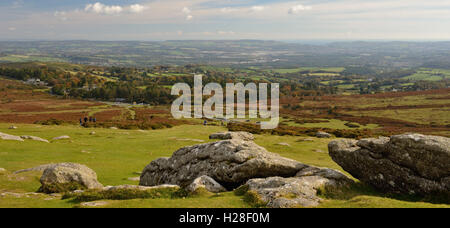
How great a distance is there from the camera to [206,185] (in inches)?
797

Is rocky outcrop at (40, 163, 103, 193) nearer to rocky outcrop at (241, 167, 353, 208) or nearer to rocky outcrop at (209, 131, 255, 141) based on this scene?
rocky outcrop at (241, 167, 353, 208)

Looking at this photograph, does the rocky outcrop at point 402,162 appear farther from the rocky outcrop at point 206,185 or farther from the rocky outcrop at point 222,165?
the rocky outcrop at point 206,185

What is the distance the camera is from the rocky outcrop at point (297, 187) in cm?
1540

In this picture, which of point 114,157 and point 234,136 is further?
point 234,136

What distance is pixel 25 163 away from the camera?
99.8 feet

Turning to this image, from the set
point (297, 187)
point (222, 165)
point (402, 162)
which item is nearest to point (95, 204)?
point (222, 165)

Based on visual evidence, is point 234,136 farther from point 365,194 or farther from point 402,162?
point 402,162

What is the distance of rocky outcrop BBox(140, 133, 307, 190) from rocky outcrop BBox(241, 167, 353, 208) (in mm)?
2017

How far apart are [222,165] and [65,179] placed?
11907 millimetres

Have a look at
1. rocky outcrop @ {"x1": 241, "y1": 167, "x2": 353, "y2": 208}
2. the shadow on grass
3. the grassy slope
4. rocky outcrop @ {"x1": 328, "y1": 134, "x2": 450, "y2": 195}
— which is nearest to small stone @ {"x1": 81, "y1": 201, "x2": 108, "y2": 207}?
the grassy slope

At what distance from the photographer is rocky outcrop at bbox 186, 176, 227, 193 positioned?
63.5 feet

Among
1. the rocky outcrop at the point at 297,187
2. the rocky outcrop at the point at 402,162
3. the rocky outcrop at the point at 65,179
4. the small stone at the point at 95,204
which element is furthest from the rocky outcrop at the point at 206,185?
the rocky outcrop at the point at 402,162

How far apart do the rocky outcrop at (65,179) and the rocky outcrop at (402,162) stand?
19042 millimetres
